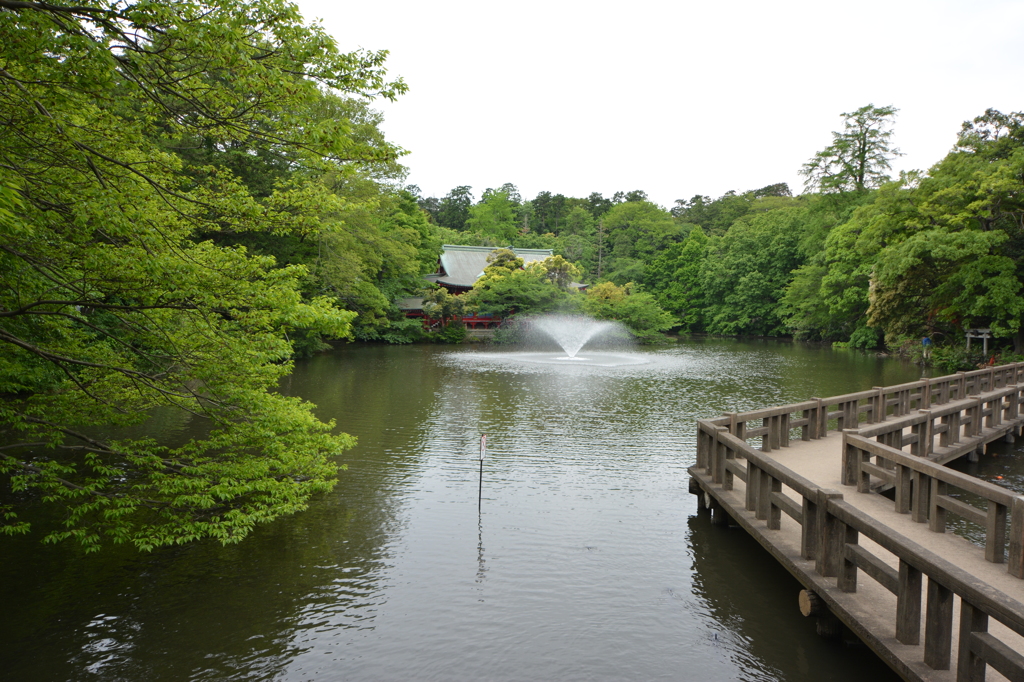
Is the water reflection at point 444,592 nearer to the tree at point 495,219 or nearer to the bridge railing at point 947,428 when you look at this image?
the bridge railing at point 947,428

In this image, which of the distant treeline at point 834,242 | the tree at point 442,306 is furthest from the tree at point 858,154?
the tree at point 442,306

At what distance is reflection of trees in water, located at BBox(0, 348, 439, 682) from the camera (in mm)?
4930

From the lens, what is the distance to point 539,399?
17.2 m

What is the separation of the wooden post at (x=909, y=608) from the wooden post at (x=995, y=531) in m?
1.63

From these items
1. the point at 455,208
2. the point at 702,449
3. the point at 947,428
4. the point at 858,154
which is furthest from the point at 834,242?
the point at 455,208

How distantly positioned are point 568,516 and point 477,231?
6163cm

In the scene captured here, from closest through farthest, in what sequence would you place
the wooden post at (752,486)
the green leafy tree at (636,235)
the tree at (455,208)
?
the wooden post at (752,486)
the green leafy tree at (636,235)
the tree at (455,208)

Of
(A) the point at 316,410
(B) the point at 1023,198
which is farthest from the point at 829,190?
(A) the point at 316,410

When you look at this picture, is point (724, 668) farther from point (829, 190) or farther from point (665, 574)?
point (829, 190)

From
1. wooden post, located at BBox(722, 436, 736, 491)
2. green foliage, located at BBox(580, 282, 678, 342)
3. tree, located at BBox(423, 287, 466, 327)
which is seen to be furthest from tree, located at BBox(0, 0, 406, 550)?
green foliage, located at BBox(580, 282, 678, 342)

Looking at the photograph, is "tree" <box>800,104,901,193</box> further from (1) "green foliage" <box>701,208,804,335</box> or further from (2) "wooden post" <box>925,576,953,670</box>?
(2) "wooden post" <box>925,576,953,670</box>

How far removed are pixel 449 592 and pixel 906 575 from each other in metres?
3.80

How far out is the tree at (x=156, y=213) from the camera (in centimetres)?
428

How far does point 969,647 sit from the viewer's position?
3566mm
